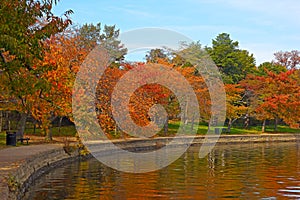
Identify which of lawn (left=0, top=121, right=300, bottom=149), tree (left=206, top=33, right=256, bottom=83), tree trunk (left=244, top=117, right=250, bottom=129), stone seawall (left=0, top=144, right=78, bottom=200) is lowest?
stone seawall (left=0, top=144, right=78, bottom=200)

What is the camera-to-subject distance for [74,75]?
34.7 meters

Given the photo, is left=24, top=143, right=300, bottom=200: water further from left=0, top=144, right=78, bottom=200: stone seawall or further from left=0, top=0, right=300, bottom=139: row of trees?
left=0, top=0, right=300, bottom=139: row of trees

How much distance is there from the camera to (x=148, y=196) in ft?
61.2

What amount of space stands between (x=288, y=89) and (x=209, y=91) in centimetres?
Result: 1157

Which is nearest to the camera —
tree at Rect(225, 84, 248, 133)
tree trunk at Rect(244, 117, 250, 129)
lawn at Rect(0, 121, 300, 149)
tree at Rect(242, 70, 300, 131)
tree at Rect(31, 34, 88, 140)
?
tree at Rect(31, 34, 88, 140)

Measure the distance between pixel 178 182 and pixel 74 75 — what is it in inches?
574

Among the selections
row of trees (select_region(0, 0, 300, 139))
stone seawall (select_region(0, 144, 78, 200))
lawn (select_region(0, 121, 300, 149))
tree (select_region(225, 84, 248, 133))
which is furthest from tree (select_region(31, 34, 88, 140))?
tree (select_region(225, 84, 248, 133))

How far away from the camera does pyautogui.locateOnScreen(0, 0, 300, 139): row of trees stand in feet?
59.2

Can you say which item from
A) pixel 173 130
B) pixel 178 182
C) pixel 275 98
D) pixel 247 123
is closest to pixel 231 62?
pixel 247 123

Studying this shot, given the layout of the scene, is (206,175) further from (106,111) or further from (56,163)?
(106,111)

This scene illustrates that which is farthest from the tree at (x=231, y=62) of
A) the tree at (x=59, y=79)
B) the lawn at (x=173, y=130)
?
the tree at (x=59, y=79)

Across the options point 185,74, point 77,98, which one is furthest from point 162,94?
point 77,98

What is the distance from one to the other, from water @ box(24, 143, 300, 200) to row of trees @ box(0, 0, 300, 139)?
12.3ft

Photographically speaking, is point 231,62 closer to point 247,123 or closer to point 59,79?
point 247,123
